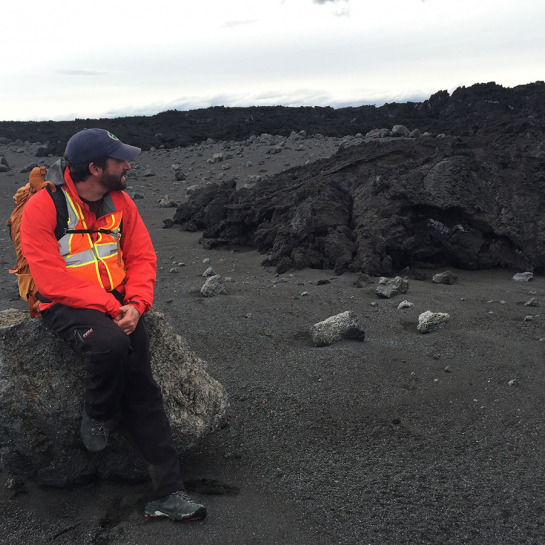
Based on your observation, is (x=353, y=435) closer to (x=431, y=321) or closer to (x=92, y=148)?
(x=431, y=321)

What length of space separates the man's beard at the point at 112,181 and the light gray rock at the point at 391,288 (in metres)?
4.16

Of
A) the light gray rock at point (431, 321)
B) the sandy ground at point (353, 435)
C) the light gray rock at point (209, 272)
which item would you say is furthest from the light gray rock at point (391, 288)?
the light gray rock at point (209, 272)

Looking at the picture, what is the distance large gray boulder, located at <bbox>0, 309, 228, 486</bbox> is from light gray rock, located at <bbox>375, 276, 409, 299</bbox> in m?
3.78

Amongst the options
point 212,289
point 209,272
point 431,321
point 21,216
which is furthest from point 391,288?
point 21,216

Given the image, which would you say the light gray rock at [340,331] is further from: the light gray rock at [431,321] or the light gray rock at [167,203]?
the light gray rock at [167,203]

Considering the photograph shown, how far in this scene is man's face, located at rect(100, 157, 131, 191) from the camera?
11.7 feet

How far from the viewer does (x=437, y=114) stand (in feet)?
91.6

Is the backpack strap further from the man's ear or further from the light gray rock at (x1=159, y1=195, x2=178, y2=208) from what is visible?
the light gray rock at (x1=159, y1=195, x2=178, y2=208)

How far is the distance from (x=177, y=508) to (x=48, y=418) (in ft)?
3.18

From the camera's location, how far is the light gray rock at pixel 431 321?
591 centimetres

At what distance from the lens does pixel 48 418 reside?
3.55m

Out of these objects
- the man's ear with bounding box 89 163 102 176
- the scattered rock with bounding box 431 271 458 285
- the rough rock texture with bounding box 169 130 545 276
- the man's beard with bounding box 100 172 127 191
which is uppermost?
the man's ear with bounding box 89 163 102 176

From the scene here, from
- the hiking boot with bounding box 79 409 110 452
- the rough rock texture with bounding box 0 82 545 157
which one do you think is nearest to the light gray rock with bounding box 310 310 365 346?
the hiking boot with bounding box 79 409 110 452

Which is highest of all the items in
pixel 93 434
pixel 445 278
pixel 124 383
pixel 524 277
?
pixel 124 383
